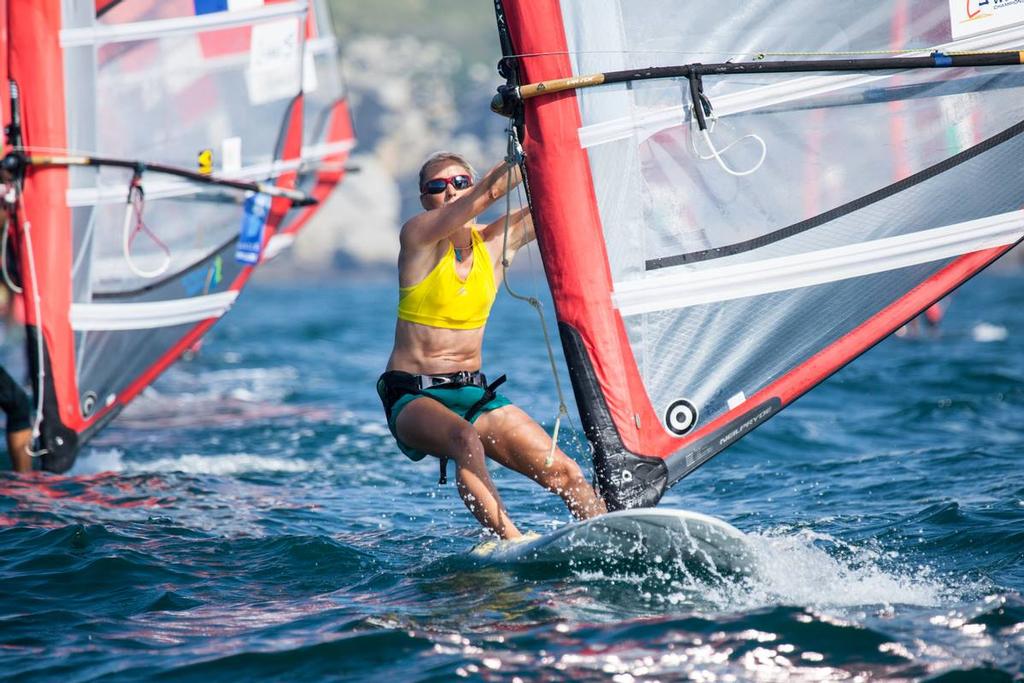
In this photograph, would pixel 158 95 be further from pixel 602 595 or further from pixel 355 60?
pixel 355 60

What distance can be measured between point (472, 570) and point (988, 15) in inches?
111

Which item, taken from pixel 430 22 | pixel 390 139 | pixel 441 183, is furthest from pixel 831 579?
pixel 430 22

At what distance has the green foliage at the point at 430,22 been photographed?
95.4 meters

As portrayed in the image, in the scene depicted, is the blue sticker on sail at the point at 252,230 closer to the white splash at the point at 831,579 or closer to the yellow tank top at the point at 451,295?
the yellow tank top at the point at 451,295

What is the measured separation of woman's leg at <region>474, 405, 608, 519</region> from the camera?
4.82 meters

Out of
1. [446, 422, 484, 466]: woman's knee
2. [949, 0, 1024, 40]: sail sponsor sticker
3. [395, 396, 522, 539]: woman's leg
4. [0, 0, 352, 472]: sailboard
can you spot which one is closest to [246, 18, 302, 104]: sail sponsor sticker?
[0, 0, 352, 472]: sailboard

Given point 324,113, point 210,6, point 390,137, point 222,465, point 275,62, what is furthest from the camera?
point 390,137

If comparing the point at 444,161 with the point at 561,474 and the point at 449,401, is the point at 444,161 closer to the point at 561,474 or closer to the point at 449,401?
the point at 449,401

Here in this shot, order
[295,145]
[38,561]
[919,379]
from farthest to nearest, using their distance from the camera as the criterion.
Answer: [919,379]
[295,145]
[38,561]

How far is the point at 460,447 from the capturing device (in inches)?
186

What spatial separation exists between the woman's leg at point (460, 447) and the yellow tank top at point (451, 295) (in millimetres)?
330

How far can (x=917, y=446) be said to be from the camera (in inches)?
318

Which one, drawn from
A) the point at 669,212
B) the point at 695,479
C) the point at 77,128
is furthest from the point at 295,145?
the point at 669,212

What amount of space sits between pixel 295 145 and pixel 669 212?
5321 millimetres
